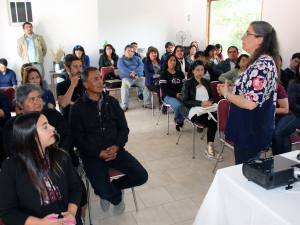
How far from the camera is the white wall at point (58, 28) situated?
5.77m

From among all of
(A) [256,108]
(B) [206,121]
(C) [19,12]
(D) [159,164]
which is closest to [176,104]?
(B) [206,121]

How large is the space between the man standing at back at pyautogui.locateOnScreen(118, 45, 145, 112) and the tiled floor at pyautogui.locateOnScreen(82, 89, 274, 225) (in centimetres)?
112

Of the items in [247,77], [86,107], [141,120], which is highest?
[247,77]

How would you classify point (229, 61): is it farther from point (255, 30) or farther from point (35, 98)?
point (35, 98)

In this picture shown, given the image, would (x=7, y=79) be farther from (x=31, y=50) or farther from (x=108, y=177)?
(x=108, y=177)

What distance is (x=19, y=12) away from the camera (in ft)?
18.7

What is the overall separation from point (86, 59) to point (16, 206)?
188 inches

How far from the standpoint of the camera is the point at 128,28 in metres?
7.94

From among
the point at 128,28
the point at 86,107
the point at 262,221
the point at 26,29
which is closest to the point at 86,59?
the point at 26,29

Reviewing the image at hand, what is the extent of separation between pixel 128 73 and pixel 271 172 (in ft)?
14.6

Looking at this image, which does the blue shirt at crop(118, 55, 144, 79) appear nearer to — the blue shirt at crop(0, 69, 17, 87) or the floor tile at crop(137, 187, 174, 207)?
the blue shirt at crop(0, 69, 17, 87)

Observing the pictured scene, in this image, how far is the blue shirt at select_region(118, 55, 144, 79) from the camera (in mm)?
5359

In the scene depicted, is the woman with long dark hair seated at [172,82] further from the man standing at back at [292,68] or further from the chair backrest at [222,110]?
the man standing at back at [292,68]

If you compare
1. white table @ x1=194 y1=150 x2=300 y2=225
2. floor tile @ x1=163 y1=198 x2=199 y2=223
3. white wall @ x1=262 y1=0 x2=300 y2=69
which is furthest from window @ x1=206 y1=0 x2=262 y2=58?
white table @ x1=194 y1=150 x2=300 y2=225
